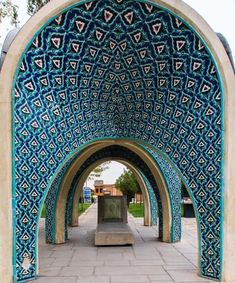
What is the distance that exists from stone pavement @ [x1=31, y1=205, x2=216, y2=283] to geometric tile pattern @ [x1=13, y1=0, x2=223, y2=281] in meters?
0.56

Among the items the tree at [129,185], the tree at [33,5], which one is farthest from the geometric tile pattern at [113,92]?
the tree at [129,185]

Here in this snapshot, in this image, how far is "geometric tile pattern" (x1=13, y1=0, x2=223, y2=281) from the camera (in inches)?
198

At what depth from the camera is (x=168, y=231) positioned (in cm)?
866

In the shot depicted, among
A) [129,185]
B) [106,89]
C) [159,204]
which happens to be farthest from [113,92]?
[129,185]

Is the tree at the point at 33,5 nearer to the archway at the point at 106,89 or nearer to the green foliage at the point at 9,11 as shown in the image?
the green foliage at the point at 9,11

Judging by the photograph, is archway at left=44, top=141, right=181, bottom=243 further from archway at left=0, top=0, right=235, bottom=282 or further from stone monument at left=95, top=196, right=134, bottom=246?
archway at left=0, top=0, right=235, bottom=282

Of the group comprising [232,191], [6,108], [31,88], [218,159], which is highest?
[31,88]

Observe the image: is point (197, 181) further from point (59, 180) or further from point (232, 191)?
point (59, 180)

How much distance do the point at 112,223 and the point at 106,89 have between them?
4.92m

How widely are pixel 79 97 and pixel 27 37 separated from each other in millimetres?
1227

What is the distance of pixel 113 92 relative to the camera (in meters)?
5.99

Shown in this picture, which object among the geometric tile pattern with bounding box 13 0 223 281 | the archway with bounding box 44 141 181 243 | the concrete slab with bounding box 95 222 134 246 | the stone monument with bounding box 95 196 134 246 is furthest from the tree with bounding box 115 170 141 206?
the geometric tile pattern with bounding box 13 0 223 281

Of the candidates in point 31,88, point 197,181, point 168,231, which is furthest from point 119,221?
point 31,88

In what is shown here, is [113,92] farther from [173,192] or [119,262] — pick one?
[173,192]
